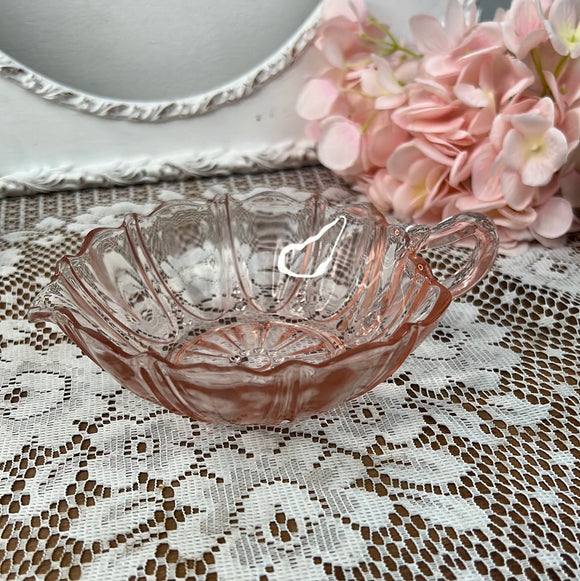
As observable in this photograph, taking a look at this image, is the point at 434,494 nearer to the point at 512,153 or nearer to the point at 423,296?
the point at 423,296

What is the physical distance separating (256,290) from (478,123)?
245 millimetres

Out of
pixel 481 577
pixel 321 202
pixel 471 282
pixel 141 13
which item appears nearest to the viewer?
pixel 481 577

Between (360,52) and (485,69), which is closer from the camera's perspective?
(485,69)

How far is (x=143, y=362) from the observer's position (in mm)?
393

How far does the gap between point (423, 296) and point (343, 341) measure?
11 centimetres

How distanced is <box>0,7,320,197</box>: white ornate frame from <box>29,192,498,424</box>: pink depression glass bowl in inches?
9.5

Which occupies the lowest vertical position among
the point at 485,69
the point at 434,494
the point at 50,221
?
the point at 50,221

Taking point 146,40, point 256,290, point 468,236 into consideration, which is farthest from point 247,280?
point 146,40

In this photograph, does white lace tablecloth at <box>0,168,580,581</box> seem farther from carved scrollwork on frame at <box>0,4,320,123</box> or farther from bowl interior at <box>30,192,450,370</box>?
carved scrollwork on frame at <box>0,4,320,123</box>

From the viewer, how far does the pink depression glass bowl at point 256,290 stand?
1.38ft

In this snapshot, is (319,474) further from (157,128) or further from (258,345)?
(157,128)

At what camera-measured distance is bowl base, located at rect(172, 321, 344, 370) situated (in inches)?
22.1

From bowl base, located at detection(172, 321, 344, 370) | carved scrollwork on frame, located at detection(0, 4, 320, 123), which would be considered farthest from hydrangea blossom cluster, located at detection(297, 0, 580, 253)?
bowl base, located at detection(172, 321, 344, 370)

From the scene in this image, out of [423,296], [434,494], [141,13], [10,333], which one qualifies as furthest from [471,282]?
[141,13]
